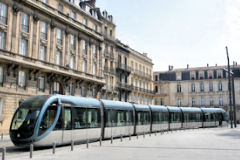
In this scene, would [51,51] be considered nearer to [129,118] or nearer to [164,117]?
[129,118]

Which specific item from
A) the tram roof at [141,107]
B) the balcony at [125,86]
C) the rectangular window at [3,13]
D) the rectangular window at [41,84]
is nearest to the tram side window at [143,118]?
the tram roof at [141,107]

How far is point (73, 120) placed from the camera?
50.1 ft

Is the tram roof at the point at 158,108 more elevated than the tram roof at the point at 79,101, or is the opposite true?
the tram roof at the point at 79,101

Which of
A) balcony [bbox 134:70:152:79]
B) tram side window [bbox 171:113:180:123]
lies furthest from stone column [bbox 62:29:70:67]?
balcony [bbox 134:70:152:79]

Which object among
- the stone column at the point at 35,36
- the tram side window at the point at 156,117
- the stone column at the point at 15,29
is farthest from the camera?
the stone column at the point at 35,36

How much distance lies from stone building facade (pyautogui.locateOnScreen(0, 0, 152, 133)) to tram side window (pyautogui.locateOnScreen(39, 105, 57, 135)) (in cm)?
1123

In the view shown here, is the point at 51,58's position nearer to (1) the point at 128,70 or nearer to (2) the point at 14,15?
(2) the point at 14,15

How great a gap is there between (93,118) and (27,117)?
478 cm

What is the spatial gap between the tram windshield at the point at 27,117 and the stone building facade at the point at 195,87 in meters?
58.6

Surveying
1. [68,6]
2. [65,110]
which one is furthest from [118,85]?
[65,110]

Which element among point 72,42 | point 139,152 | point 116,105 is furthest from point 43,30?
point 139,152

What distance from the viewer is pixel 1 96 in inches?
922

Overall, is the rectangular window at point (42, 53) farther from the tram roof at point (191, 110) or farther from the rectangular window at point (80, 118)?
the tram roof at point (191, 110)

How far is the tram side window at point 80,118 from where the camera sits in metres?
15.5
